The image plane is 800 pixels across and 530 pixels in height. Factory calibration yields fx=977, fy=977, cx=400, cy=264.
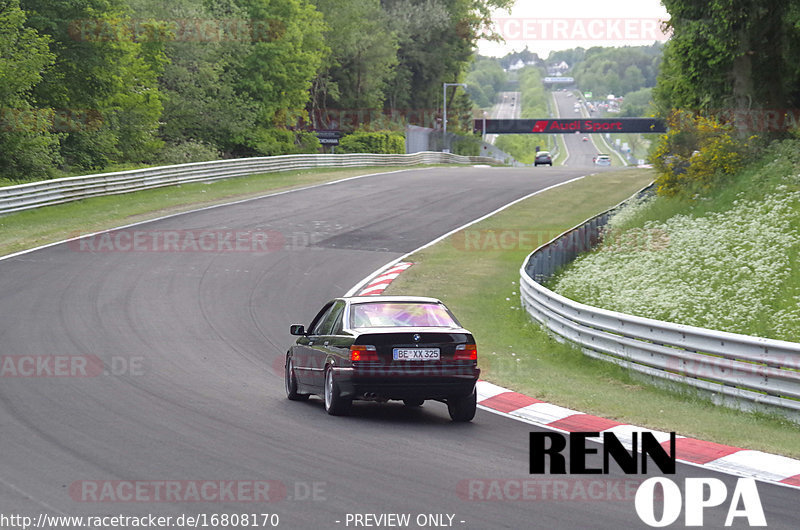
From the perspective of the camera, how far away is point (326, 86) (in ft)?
266

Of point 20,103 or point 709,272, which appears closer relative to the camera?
point 709,272

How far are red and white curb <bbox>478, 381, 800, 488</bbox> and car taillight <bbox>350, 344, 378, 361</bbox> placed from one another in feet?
5.56

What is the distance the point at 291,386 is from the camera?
39.0ft

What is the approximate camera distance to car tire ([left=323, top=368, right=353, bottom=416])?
10391 millimetres

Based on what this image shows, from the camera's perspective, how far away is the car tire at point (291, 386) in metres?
11.7

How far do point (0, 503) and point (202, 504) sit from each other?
1371 millimetres

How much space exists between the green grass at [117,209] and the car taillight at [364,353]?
15.6 meters

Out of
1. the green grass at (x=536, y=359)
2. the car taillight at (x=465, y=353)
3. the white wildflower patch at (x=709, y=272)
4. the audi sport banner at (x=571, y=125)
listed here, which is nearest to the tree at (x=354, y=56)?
the audi sport banner at (x=571, y=125)

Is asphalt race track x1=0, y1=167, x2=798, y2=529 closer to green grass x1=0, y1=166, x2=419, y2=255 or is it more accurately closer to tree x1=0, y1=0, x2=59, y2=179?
green grass x1=0, y1=166, x2=419, y2=255

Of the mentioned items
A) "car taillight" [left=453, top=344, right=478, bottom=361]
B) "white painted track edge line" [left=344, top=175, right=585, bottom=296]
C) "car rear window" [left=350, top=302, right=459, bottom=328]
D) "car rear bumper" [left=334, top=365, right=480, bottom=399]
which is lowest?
"white painted track edge line" [left=344, top=175, right=585, bottom=296]

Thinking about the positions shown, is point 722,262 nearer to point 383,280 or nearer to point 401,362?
point 383,280

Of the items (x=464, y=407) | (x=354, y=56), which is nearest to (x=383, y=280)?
(x=464, y=407)

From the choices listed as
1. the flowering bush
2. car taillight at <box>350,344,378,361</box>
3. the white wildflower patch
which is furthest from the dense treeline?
car taillight at <box>350,344,378,361</box>

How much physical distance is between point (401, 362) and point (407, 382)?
216mm
